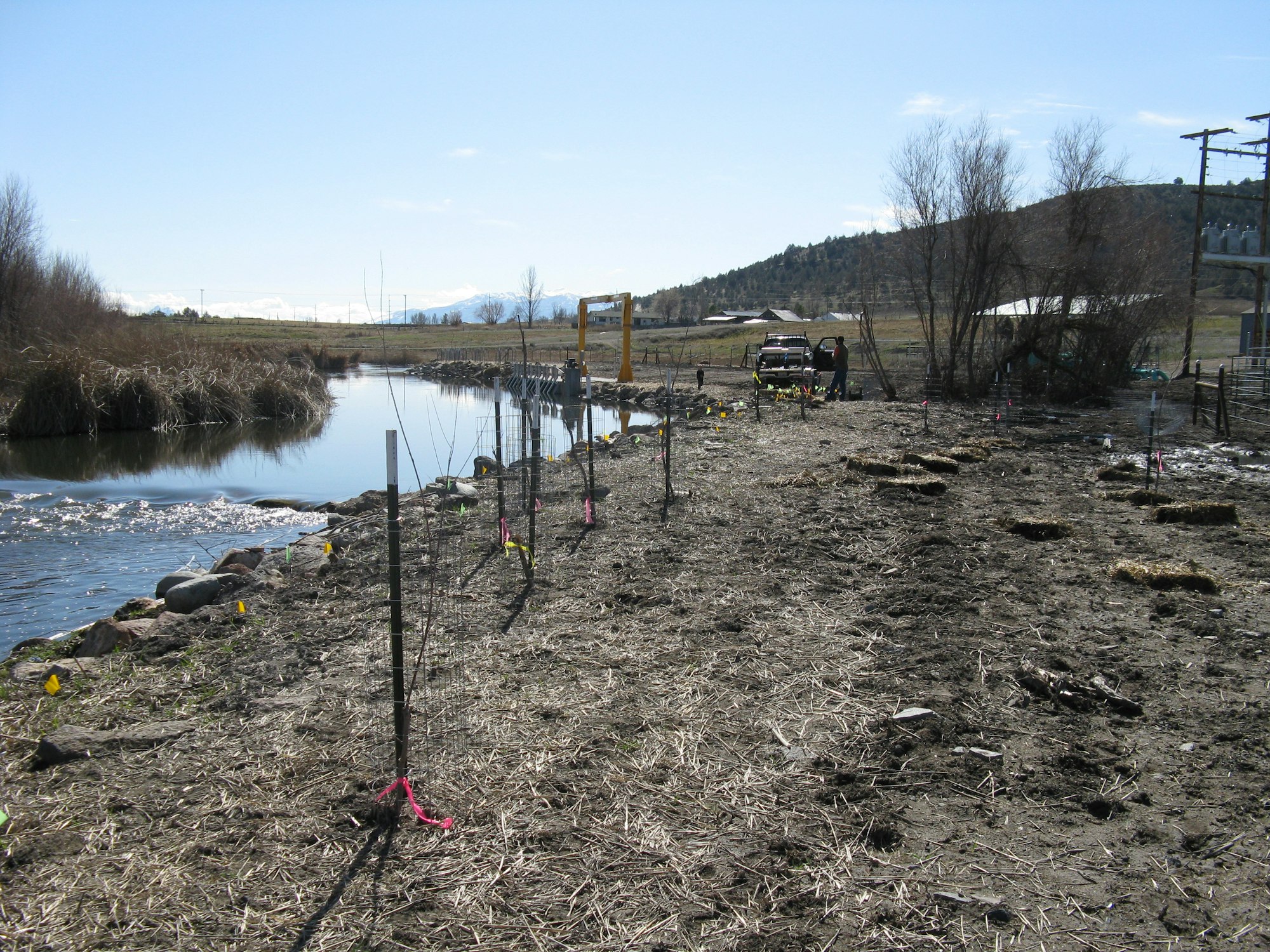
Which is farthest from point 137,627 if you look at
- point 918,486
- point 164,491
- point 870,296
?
point 870,296

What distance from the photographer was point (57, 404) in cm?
2225

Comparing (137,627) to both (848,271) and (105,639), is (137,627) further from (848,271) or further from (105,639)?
(848,271)

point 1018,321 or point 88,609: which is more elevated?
point 1018,321

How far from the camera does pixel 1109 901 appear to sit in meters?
3.08

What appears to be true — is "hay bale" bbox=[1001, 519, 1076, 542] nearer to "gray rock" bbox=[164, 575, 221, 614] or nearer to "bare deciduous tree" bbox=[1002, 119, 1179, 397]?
"gray rock" bbox=[164, 575, 221, 614]

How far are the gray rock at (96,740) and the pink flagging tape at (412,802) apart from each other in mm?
1453

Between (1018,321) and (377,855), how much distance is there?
2779cm

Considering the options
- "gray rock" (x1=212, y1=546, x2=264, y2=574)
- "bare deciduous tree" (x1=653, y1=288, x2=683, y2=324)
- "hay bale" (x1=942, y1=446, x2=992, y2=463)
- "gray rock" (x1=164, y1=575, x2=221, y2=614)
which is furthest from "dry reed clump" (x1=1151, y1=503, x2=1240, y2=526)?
"bare deciduous tree" (x1=653, y1=288, x2=683, y2=324)

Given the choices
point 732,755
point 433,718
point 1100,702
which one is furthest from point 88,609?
point 1100,702

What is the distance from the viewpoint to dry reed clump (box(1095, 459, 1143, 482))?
11.9 m

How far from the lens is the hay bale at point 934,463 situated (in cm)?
1261

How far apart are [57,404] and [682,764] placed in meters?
24.2

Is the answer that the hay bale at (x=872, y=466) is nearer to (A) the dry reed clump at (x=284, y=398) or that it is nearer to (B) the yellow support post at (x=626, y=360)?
(A) the dry reed clump at (x=284, y=398)

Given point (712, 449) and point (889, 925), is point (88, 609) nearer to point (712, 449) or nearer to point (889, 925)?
point (889, 925)
